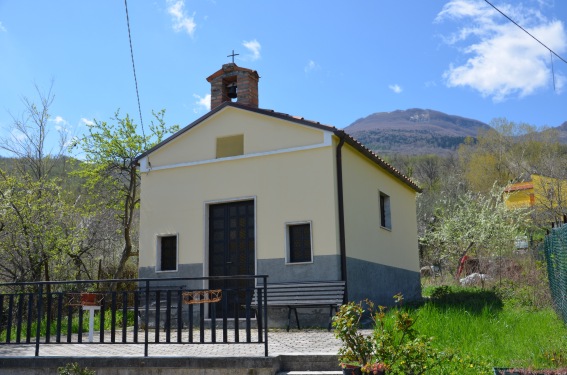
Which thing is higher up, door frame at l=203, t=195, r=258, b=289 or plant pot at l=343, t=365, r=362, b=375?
door frame at l=203, t=195, r=258, b=289

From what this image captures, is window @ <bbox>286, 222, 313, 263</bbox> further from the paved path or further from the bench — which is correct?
the paved path

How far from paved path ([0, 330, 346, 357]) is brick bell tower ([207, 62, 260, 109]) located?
5.87 metres

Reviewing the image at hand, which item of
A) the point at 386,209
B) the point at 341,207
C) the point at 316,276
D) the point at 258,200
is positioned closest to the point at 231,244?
the point at 258,200

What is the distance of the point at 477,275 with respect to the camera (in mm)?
18703

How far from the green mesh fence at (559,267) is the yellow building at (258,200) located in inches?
146

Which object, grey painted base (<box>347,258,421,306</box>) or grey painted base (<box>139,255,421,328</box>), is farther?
grey painted base (<box>347,258,421,306</box>)

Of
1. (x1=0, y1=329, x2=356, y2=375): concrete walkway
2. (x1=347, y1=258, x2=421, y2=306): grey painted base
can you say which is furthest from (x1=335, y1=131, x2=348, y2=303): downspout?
(x1=0, y1=329, x2=356, y2=375): concrete walkway

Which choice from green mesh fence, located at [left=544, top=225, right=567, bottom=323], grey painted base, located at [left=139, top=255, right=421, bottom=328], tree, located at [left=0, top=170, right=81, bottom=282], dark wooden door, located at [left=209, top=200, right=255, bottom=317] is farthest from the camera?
tree, located at [left=0, top=170, right=81, bottom=282]

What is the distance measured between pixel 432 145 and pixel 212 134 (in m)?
78.9

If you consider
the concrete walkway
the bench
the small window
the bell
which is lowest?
the concrete walkway

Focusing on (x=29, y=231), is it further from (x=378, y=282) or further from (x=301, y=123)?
(x=378, y=282)

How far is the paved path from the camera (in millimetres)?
7289

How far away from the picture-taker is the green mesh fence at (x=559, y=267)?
826cm

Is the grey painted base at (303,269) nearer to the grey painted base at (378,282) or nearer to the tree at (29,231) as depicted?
the grey painted base at (378,282)
